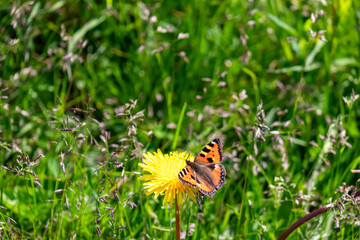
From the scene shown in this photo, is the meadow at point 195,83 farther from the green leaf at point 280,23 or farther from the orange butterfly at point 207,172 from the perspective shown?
the orange butterfly at point 207,172

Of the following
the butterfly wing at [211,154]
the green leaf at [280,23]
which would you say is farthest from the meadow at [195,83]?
the butterfly wing at [211,154]

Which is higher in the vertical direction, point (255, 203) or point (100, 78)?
point (100, 78)

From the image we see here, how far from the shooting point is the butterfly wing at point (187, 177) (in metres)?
1.64

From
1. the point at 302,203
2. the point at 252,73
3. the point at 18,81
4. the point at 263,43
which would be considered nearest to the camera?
the point at 302,203

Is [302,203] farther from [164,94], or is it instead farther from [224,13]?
[224,13]

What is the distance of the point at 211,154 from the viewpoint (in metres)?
1.89

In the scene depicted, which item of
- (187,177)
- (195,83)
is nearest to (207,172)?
(187,177)

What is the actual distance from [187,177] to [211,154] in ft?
0.81

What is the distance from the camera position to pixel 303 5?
3508 millimetres

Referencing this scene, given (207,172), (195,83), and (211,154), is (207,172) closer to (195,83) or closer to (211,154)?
(211,154)

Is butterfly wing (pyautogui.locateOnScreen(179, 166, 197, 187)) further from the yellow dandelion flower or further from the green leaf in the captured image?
the green leaf

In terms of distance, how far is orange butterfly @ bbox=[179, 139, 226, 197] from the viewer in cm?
167

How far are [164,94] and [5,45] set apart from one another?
116cm

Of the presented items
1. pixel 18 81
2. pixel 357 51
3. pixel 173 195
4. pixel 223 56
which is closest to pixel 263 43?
pixel 223 56
